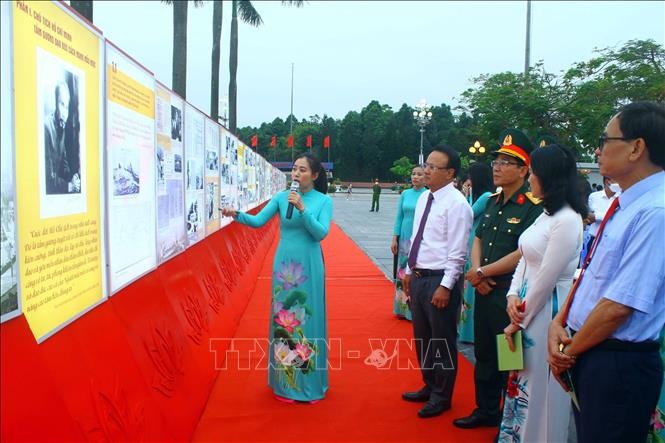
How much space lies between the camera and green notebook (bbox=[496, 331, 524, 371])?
8.67ft

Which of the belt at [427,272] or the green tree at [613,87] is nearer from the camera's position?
the belt at [427,272]

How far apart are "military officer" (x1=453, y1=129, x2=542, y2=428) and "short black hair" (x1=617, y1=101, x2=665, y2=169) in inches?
47.6

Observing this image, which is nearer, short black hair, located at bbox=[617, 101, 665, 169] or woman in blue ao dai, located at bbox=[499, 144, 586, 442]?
short black hair, located at bbox=[617, 101, 665, 169]

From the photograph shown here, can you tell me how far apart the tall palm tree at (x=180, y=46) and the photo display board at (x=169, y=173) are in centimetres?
797

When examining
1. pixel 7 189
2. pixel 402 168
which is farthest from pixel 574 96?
pixel 402 168

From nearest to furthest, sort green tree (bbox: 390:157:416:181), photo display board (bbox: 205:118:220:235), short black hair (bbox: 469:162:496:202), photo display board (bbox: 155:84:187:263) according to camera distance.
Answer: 1. photo display board (bbox: 155:84:187:263)
2. photo display board (bbox: 205:118:220:235)
3. short black hair (bbox: 469:162:496:202)
4. green tree (bbox: 390:157:416:181)

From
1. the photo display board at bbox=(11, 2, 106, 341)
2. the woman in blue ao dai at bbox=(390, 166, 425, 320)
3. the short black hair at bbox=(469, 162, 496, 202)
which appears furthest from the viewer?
the woman in blue ao dai at bbox=(390, 166, 425, 320)

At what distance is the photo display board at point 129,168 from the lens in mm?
2410

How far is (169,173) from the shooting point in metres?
3.42

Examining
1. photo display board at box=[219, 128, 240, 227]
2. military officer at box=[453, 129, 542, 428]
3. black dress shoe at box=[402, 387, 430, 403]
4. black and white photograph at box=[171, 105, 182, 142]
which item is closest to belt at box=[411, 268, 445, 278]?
military officer at box=[453, 129, 542, 428]

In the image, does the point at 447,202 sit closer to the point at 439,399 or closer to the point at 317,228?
the point at 317,228

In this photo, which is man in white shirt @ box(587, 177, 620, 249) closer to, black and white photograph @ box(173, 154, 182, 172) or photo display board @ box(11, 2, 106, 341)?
black and white photograph @ box(173, 154, 182, 172)

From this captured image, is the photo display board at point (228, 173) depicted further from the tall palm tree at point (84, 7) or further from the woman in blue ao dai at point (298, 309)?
the tall palm tree at point (84, 7)

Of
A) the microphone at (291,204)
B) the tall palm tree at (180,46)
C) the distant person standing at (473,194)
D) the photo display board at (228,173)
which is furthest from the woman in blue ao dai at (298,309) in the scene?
the tall palm tree at (180,46)
